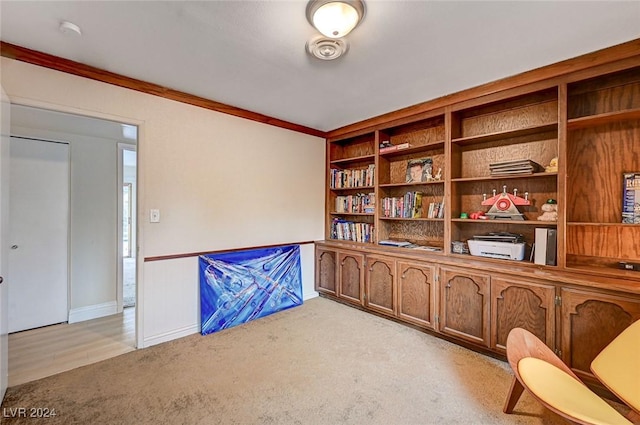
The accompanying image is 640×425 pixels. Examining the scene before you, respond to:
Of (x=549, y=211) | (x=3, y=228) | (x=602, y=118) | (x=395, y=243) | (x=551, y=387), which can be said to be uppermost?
(x=602, y=118)

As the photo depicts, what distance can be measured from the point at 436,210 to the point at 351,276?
124 centimetres

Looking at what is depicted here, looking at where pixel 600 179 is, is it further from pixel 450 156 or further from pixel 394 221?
pixel 394 221

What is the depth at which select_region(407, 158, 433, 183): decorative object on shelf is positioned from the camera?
10.3 ft

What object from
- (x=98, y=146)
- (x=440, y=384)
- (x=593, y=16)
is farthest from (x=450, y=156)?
(x=98, y=146)

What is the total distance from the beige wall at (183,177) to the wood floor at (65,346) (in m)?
0.37

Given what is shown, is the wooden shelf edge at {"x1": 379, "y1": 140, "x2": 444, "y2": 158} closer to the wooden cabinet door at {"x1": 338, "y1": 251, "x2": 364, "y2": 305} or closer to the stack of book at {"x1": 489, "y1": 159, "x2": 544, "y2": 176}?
the stack of book at {"x1": 489, "y1": 159, "x2": 544, "y2": 176}

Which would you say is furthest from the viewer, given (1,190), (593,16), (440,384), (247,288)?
(247,288)

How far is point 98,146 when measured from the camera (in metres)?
3.33

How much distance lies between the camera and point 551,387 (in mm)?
1442

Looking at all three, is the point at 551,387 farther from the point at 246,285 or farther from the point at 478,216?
the point at 246,285

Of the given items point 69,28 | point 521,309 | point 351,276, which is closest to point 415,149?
point 351,276

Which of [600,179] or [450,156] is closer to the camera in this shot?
[600,179]

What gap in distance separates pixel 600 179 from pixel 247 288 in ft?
10.7

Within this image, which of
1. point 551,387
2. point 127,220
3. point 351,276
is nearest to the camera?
point 551,387
